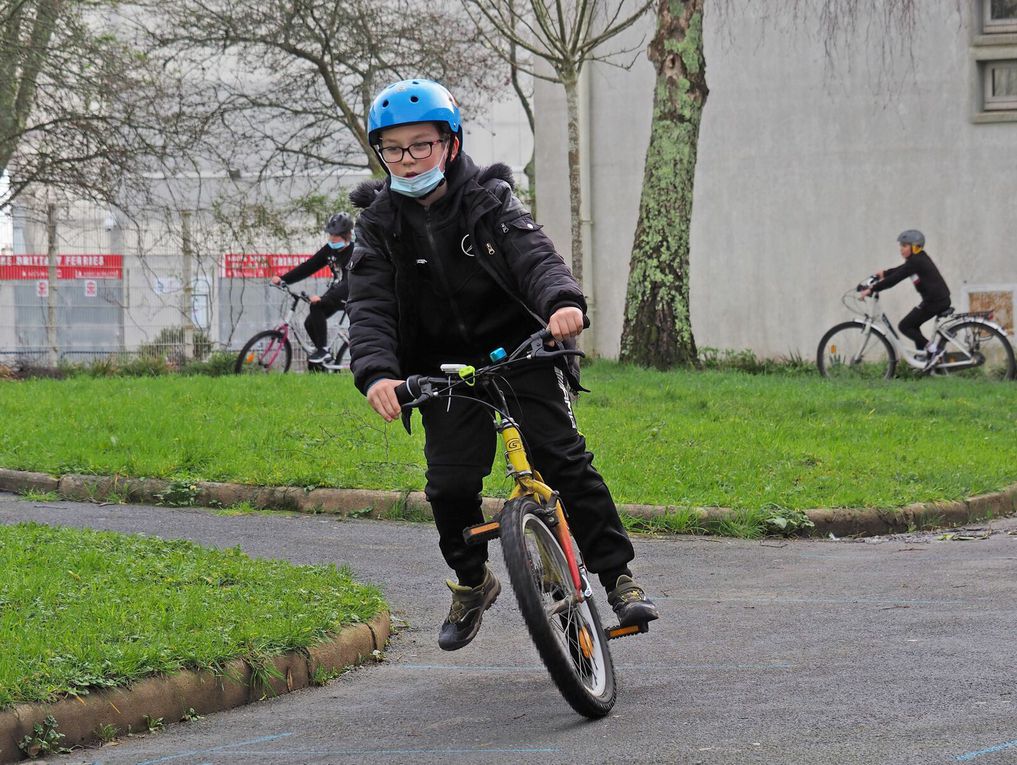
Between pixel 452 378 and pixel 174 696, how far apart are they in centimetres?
135

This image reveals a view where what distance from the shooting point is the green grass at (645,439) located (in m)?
9.49

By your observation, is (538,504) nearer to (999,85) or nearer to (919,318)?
(919,318)

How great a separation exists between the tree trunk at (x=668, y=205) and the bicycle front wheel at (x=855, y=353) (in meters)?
1.80

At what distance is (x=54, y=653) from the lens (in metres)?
4.84

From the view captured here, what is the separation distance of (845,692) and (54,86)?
546 inches

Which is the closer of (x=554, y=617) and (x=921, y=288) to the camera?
(x=554, y=617)

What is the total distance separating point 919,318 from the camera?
16578mm

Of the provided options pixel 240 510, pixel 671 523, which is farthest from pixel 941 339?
pixel 240 510

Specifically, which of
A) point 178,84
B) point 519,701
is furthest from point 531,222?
point 178,84

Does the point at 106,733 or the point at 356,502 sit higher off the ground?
the point at 356,502

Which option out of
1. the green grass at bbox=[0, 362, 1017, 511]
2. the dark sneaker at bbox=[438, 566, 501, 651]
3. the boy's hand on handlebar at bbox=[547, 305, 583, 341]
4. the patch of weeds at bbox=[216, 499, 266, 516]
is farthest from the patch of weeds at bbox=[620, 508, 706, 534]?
the boy's hand on handlebar at bbox=[547, 305, 583, 341]

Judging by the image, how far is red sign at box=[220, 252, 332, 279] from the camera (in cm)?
2077

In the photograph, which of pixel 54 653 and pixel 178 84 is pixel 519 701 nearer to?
pixel 54 653

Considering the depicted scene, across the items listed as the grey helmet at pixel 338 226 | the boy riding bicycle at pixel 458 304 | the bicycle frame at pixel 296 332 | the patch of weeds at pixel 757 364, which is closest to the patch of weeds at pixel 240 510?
the boy riding bicycle at pixel 458 304
